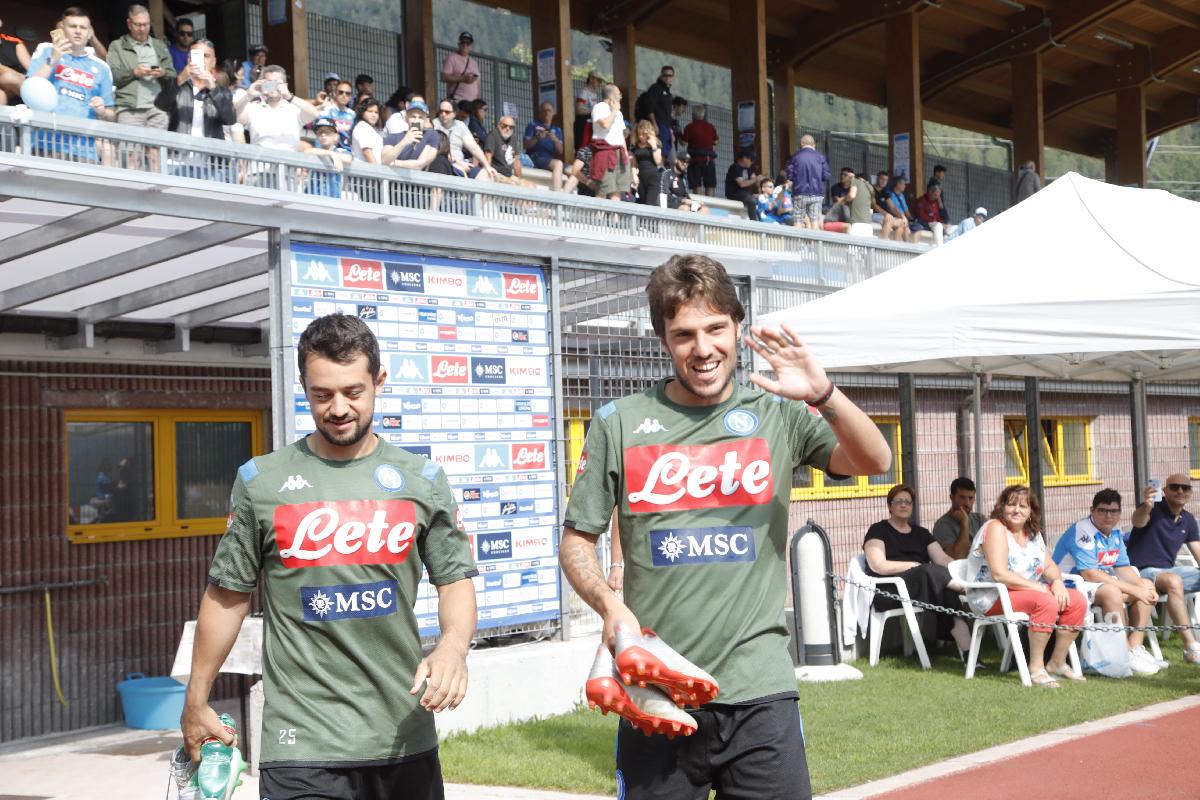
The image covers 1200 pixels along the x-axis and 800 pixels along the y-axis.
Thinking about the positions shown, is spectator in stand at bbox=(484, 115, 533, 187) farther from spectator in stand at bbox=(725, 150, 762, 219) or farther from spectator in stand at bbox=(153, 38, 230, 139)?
spectator in stand at bbox=(725, 150, 762, 219)

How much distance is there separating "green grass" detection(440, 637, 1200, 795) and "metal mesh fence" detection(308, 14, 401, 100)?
960cm

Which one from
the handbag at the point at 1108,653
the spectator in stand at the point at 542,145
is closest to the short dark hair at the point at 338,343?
the handbag at the point at 1108,653

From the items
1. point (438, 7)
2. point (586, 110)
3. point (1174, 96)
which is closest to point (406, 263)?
point (586, 110)

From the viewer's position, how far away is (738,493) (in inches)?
147

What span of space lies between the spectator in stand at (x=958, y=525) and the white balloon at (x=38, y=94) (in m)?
7.51

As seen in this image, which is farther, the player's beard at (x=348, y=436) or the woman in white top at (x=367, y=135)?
the woman in white top at (x=367, y=135)

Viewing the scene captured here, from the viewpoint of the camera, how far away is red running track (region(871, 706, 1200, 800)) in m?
7.09

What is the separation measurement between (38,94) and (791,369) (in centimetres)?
647

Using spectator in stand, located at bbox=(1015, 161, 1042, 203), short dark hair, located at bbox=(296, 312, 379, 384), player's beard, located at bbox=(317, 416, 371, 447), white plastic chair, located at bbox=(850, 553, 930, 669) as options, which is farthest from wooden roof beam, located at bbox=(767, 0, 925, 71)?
player's beard, located at bbox=(317, 416, 371, 447)

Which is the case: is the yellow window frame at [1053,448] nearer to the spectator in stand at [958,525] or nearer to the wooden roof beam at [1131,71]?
the spectator in stand at [958,525]

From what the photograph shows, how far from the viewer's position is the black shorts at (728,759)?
359 centimetres

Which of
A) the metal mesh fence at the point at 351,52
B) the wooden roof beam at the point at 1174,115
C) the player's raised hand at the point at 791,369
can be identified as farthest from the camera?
the wooden roof beam at the point at 1174,115

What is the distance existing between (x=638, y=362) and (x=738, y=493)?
6415mm

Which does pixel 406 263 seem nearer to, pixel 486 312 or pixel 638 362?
pixel 486 312
